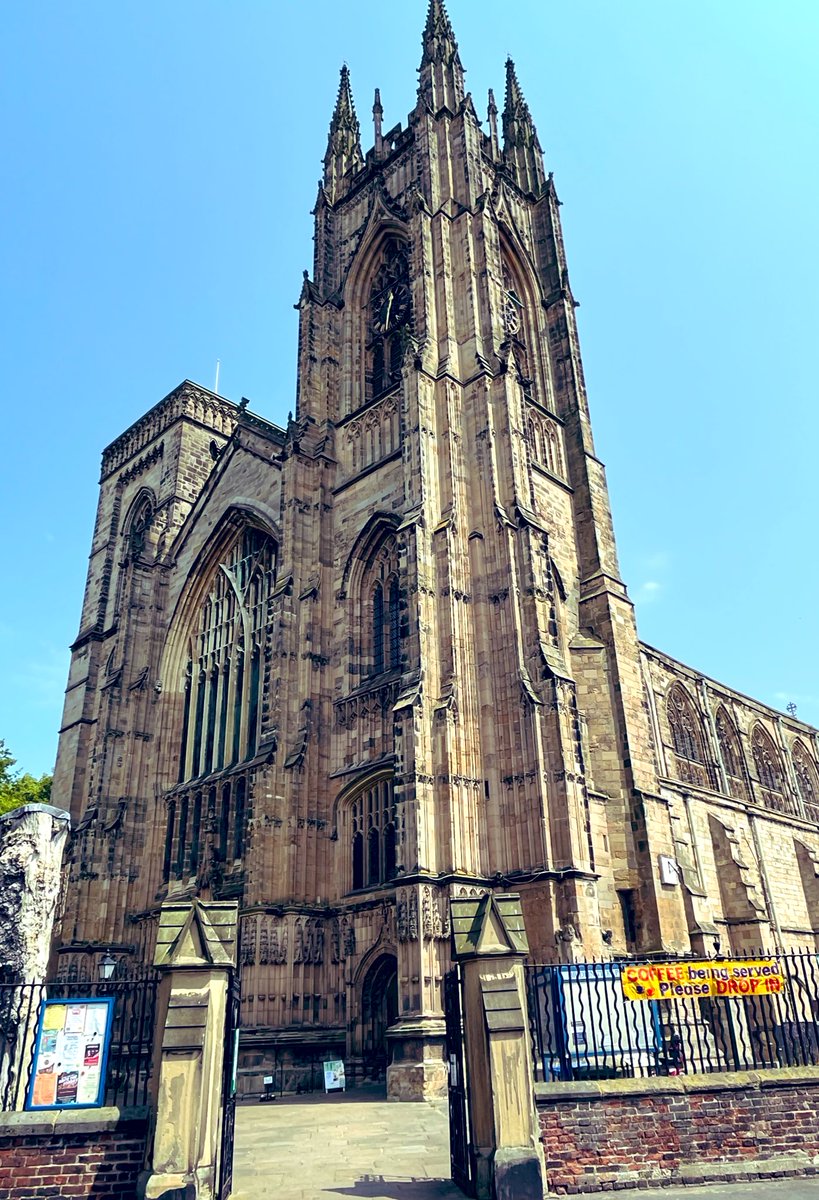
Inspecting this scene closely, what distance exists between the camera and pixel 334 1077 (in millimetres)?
19516

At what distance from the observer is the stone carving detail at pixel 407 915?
60.8ft

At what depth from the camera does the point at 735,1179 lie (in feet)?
29.8

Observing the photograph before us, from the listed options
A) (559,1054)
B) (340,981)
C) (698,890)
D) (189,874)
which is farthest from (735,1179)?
(189,874)

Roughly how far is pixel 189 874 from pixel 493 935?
20525 mm

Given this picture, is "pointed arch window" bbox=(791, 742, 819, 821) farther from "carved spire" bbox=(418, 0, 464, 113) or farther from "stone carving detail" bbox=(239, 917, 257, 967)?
"carved spire" bbox=(418, 0, 464, 113)

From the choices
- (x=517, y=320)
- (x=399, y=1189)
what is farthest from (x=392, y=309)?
(x=399, y=1189)

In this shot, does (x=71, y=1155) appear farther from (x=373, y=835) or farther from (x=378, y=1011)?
(x=373, y=835)

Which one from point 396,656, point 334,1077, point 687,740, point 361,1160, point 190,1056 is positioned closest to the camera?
point 190,1056

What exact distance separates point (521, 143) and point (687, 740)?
25339mm

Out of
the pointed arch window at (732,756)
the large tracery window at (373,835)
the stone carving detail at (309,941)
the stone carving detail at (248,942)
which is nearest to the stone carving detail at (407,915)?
the large tracery window at (373,835)

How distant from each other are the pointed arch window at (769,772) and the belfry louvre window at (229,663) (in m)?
21.6

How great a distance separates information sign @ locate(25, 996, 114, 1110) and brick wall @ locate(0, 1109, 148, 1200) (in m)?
0.28

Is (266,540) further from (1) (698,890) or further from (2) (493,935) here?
(2) (493,935)

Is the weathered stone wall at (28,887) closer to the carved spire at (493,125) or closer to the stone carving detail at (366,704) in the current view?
the stone carving detail at (366,704)
